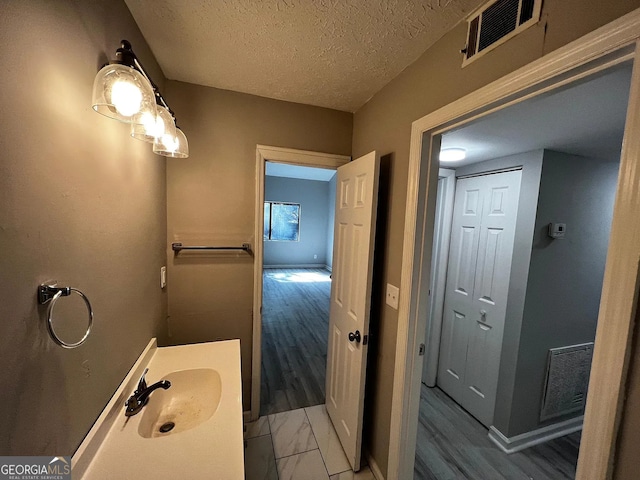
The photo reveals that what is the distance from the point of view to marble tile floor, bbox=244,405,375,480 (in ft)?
5.09

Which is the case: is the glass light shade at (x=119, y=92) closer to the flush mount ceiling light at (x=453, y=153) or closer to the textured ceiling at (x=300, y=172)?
the flush mount ceiling light at (x=453, y=153)

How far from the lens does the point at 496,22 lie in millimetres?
863

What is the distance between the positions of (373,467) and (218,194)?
6.75 feet

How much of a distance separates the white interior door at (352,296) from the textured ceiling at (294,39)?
0.49m

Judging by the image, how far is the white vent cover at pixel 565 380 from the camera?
1.93 m

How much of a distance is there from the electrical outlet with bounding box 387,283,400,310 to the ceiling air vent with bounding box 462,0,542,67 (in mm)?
1073

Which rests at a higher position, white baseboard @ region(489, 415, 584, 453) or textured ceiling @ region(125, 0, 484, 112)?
textured ceiling @ region(125, 0, 484, 112)

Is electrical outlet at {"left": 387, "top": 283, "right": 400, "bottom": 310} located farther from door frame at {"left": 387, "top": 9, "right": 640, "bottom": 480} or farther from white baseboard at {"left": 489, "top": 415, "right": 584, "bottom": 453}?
white baseboard at {"left": 489, "top": 415, "right": 584, "bottom": 453}

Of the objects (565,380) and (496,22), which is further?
(565,380)

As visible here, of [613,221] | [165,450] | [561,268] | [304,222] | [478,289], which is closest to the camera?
[613,221]

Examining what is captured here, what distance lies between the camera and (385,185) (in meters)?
1.52

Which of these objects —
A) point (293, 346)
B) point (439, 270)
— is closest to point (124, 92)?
point (439, 270)

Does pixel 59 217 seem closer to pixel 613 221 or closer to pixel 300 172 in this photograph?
pixel 613 221

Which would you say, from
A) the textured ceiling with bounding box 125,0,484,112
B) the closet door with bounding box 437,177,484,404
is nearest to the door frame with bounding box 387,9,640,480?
the textured ceiling with bounding box 125,0,484,112
